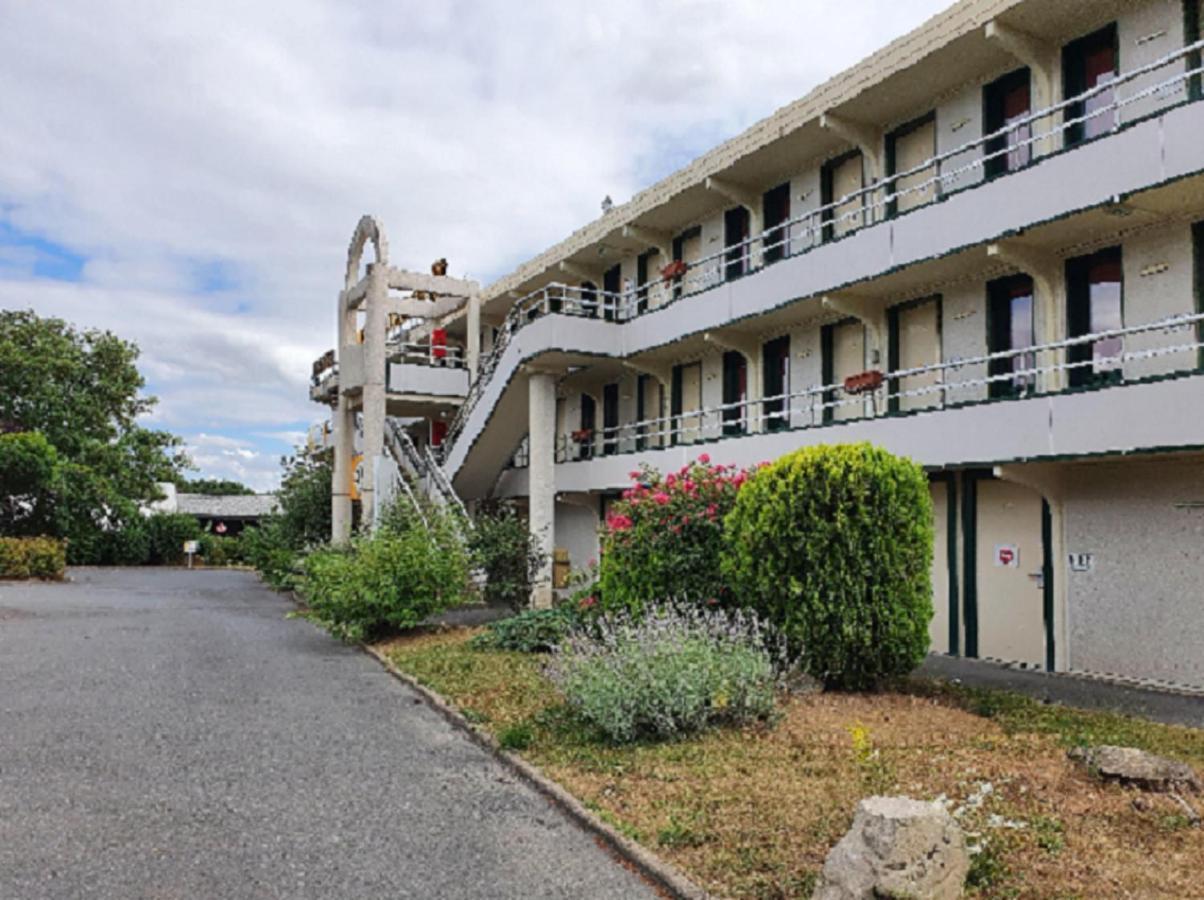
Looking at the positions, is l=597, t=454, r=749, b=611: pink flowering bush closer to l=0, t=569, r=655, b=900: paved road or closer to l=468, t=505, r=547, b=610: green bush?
l=0, t=569, r=655, b=900: paved road

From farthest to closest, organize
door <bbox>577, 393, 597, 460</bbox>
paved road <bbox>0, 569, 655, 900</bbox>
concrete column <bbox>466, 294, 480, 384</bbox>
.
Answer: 1. concrete column <bbox>466, 294, 480, 384</bbox>
2. door <bbox>577, 393, 597, 460</bbox>
3. paved road <bbox>0, 569, 655, 900</bbox>

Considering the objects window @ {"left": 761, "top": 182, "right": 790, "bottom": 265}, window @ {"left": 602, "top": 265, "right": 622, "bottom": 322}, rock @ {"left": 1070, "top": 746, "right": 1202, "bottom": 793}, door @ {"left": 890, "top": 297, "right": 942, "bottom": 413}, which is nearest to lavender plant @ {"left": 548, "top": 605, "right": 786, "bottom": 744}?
rock @ {"left": 1070, "top": 746, "right": 1202, "bottom": 793}

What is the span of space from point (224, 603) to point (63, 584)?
1012cm

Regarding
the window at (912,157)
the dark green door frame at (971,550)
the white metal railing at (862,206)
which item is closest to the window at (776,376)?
the white metal railing at (862,206)

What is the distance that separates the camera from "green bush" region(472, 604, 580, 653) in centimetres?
1401

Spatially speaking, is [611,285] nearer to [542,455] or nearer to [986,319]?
[542,455]

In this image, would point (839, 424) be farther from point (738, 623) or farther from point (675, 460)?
point (738, 623)

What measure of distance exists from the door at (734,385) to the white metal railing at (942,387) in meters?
0.04

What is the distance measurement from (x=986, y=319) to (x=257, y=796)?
39.3 ft

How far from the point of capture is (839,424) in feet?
49.5

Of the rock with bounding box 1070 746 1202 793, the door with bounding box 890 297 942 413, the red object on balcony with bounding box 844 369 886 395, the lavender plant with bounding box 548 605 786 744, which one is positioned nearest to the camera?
the rock with bounding box 1070 746 1202 793

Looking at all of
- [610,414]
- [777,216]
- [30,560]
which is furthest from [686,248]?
[30,560]

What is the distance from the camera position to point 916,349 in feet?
51.7

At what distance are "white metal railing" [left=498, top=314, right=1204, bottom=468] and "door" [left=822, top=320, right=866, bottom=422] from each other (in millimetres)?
38
